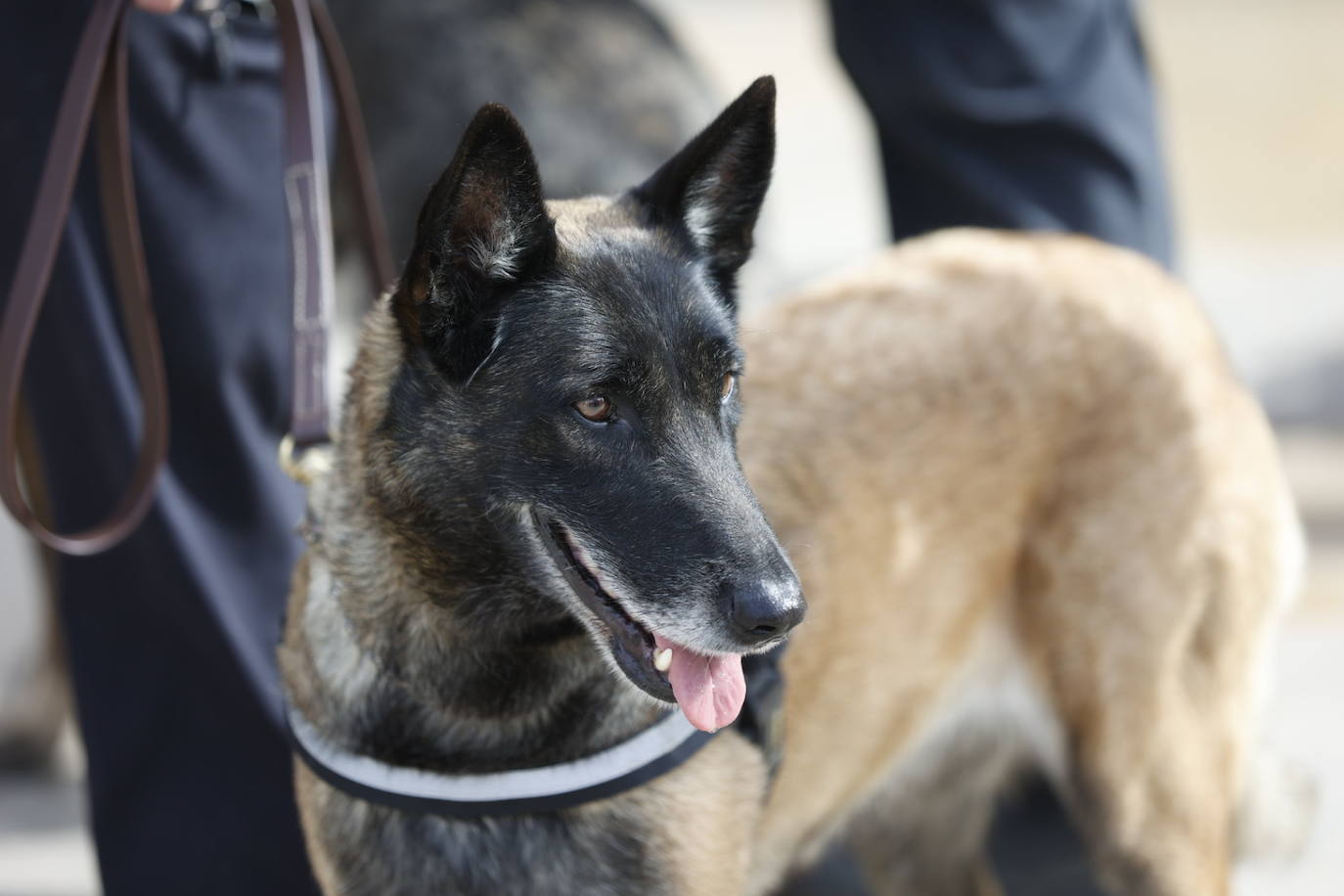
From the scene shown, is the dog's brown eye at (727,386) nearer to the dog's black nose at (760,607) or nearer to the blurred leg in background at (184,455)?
the dog's black nose at (760,607)

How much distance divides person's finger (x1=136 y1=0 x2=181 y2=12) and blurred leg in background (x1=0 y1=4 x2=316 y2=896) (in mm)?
107

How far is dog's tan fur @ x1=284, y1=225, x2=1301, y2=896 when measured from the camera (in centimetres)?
261

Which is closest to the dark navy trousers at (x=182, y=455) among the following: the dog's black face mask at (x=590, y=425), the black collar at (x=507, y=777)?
the black collar at (x=507, y=777)

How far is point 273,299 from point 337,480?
689mm

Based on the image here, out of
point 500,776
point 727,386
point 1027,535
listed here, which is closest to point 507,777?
point 500,776

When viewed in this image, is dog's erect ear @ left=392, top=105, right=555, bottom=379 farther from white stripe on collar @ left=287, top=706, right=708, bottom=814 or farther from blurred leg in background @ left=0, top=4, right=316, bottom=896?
blurred leg in background @ left=0, top=4, right=316, bottom=896

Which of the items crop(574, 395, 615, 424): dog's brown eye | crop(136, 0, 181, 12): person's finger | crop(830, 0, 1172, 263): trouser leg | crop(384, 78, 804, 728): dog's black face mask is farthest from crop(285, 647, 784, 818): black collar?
crop(830, 0, 1172, 263): trouser leg

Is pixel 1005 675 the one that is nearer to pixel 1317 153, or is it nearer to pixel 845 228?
pixel 845 228

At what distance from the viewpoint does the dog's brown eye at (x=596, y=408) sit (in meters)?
1.79

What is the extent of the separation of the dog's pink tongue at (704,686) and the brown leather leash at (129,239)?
2.78 ft

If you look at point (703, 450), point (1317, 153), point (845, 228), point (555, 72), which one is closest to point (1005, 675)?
point (703, 450)

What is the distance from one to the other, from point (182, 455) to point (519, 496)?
1078mm

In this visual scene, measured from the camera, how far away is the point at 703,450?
5.91 feet

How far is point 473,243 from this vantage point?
5.90 feet
